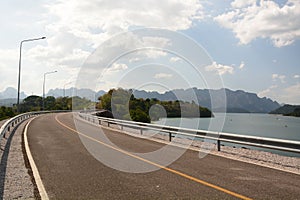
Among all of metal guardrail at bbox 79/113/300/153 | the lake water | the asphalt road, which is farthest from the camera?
the lake water

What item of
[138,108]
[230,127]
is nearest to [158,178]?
[138,108]

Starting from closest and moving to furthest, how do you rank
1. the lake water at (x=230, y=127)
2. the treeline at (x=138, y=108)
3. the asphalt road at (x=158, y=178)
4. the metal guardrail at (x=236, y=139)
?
1. the asphalt road at (x=158, y=178)
2. the metal guardrail at (x=236, y=139)
3. the lake water at (x=230, y=127)
4. the treeline at (x=138, y=108)

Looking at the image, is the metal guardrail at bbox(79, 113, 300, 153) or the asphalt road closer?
the asphalt road

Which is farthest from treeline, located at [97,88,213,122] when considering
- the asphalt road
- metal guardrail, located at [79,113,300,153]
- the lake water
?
the asphalt road

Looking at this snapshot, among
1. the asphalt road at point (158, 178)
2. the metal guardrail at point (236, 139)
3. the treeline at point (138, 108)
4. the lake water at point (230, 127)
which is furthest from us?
the treeline at point (138, 108)

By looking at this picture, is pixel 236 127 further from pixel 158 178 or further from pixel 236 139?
pixel 158 178

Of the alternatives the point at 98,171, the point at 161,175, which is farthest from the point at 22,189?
the point at 161,175

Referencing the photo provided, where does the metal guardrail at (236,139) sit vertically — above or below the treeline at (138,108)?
below

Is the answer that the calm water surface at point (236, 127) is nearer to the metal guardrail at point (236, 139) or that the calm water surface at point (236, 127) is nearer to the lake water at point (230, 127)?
the lake water at point (230, 127)

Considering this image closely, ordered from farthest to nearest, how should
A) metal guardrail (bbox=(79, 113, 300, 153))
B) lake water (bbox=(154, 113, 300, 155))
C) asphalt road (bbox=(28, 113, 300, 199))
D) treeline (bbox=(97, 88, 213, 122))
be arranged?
1. treeline (bbox=(97, 88, 213, 122))
2. lake water (bbox=(154, 113, 300, 155))
3. metal guardrail (bbox=(79, 113, 300, 153))
4. asphalt road (bbox=(28, 113, 300, 199))

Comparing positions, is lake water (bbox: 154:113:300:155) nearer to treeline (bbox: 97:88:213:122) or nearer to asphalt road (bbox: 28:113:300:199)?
treeline (bbox: 97:88:213:122)

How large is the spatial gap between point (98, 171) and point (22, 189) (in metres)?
2.28

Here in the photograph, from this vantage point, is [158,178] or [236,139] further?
[236,139]

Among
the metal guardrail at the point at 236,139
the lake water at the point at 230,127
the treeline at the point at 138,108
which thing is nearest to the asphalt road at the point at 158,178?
the metal guardrail at the point at 236,139
